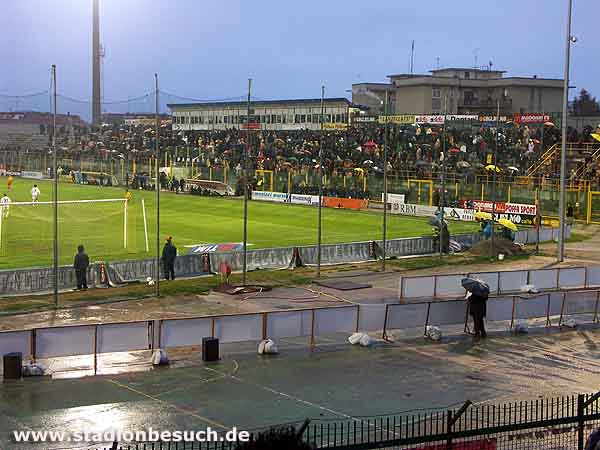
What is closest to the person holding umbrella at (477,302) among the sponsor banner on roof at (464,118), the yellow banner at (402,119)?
the sponsor banner on roof at (464,118)

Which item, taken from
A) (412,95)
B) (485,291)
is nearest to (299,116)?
(412,95)

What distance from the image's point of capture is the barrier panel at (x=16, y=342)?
1936cm

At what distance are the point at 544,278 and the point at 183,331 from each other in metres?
15.8

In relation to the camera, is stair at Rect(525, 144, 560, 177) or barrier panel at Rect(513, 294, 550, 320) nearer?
barrier panel at Rect(513, 294, 550, 320)

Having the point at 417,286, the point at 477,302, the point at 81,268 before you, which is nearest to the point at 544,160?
the point at 417,286

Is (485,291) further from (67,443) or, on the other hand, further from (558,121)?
(558,121)

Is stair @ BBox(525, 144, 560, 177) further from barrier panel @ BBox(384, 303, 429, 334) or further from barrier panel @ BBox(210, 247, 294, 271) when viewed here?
barrier panel @ BBox(384, 303, 429, 334)

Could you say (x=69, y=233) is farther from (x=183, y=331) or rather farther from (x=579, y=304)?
(x=579, y=304)

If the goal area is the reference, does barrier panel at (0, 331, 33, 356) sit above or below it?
below

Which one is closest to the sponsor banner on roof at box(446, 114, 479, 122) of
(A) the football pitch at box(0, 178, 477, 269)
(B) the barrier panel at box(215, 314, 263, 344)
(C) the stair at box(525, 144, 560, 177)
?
(C) the stair at box(525, 144, 560, 177)

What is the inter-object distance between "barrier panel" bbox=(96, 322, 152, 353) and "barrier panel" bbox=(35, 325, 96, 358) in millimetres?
228

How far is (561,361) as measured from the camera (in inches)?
866

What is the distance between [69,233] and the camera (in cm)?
4469

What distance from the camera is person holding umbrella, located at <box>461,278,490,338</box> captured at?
79.1 feet
